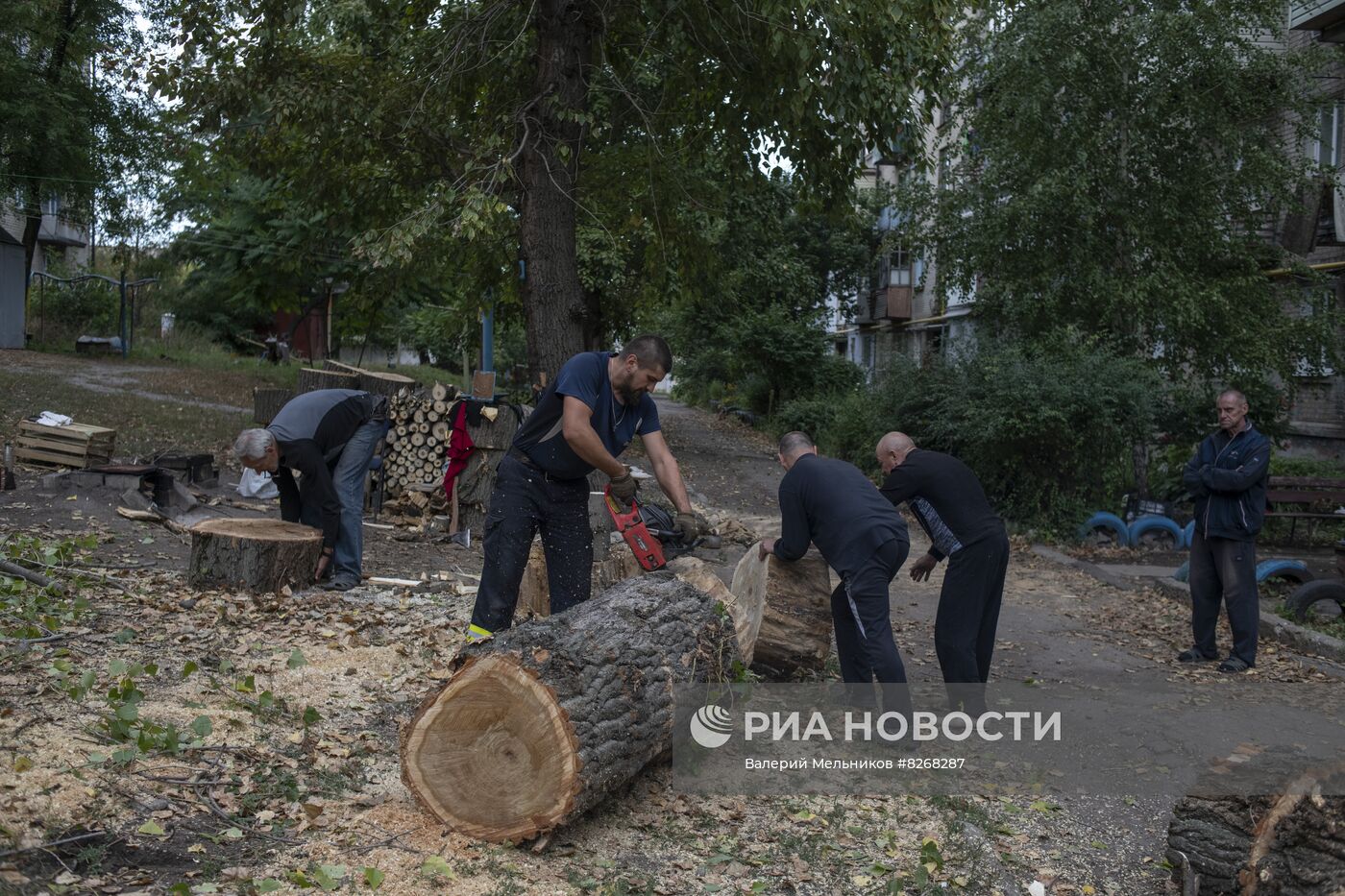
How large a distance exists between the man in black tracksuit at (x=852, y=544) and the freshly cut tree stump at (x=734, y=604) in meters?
0.43

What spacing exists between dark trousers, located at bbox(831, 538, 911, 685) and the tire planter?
15.4 ft

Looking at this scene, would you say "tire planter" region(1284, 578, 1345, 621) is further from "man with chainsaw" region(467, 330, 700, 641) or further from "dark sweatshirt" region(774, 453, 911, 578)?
"man with chainsaw" region(467, 330, 700, 641)

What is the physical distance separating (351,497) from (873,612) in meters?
4.06

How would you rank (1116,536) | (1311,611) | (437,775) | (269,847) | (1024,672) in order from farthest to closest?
(1116,536) → (1311,611) → (1024,672) → (437,775) → (269,847)

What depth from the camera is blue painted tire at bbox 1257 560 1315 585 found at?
9.59m

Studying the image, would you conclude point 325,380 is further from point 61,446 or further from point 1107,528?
point 1107,528

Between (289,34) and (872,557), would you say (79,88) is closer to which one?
(289,34)

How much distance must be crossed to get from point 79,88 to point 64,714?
2150 centimetres

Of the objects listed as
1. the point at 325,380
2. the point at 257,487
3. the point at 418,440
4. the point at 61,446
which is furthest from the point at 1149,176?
the point at 61,446

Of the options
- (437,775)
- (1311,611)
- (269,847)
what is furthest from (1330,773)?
(1311,611)

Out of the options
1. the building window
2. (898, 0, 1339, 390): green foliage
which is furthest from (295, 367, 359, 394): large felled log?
the building window

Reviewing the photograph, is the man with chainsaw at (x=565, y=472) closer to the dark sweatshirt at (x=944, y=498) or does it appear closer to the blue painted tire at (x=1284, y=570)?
the dark sweatshirt at (x=944, y=498)

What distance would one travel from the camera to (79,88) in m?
22.4

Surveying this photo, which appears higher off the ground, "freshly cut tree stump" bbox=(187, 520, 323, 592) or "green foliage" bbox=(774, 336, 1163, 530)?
"green foliage" bbox=(774, 336, 1163, 530)
